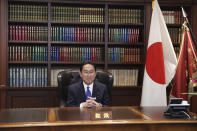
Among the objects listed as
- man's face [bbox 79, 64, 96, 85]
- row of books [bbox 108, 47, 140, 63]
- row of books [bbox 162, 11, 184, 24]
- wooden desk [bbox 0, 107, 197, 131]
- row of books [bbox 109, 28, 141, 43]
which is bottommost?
wooden desk [bbox 0, 107, 197, 131]

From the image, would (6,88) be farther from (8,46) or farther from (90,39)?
(90,39)

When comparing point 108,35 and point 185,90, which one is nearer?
point 185,90

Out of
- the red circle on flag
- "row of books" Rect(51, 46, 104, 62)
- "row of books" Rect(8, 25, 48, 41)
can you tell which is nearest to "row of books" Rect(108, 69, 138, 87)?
"row of books" Rect(51, 46, 104, 62)

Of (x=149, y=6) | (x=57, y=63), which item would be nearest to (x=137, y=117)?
(x=57, y=63)

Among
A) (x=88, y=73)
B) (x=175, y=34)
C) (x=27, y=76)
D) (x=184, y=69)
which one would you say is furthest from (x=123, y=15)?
(x=27, y=76)

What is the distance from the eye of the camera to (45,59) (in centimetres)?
380

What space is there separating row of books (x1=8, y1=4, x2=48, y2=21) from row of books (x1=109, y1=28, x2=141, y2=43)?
3.35 feet

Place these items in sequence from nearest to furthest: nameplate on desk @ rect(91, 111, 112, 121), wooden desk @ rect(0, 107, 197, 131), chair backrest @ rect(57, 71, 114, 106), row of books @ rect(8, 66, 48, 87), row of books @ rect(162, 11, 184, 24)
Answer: wooden desk @ rect(0, 107, 197, 131), nameplate on desk @ rect(91, 111, 112, 121), chair backrest @ rect(57, 71, 114, 106), row of books @ rect(8, 66, 48, 87), row of books @ rect(162, 11, 184, 24)

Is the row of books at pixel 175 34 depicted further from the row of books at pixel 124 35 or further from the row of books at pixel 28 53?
the row of books at pixel 28 53

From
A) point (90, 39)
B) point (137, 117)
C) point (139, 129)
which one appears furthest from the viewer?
point (90, 39)

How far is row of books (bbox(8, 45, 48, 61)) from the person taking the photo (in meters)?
3.74

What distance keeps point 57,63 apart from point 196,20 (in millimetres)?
2213

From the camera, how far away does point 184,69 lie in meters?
3.24

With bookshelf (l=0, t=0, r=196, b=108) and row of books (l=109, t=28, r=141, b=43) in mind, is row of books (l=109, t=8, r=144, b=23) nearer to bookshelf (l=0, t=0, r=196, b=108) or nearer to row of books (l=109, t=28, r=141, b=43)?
bookshelf (l=0, t=0, r=196, b=108)
